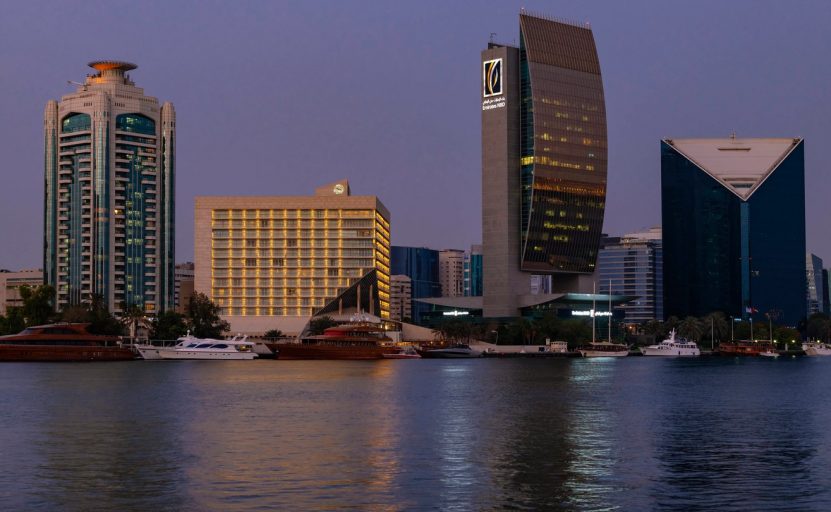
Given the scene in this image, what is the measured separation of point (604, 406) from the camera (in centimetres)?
10294

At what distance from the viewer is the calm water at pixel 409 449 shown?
168ft

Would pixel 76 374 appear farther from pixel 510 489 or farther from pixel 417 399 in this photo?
pixel 510 489

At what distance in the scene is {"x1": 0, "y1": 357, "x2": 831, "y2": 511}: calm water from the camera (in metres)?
51.1

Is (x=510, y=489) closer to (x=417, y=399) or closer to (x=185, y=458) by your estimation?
(x=185, y=458)

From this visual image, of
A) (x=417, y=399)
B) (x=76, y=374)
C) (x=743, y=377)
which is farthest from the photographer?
(x=743, y=377)

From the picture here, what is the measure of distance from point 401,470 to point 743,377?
11893 cm

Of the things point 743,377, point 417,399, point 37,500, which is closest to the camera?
point 37,500

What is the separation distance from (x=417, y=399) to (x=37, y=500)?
62.4 meters

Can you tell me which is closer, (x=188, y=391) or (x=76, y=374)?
(x=188, y=391)

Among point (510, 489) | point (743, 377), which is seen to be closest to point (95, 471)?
point (510, 489)

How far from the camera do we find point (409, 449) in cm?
6800

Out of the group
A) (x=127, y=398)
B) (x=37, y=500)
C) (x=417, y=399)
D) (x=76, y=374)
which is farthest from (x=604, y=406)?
(x=76, y=374)

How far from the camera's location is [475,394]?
4712 inches

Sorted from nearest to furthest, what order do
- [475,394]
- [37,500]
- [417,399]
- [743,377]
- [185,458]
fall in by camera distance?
[37,500], [185,458], [417,399], [475,394], [743,377]
